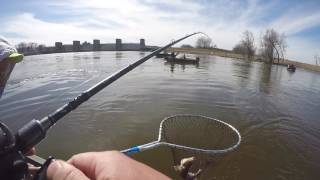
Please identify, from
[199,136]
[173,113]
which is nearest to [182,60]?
[173,113]

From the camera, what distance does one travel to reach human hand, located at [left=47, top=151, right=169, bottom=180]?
1286 mm

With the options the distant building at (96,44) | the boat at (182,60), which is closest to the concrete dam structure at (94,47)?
the distant building at (96,44)

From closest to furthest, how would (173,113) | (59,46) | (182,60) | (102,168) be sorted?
1. (102,168)
2. (173,113)
3. (182,60)
4. (59,46)

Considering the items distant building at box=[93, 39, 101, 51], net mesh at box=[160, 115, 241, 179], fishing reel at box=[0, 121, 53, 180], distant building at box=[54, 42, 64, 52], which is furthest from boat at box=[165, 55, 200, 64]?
distant building at box=[93, 39, 101, 51]

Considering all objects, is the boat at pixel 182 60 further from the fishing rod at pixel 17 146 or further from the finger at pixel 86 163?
the finger at pixel 86 163

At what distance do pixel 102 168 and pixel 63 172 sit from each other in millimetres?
246

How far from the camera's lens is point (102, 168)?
137 cm

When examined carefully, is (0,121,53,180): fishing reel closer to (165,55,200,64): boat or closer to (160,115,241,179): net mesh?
(160,115,241,179): net mesh

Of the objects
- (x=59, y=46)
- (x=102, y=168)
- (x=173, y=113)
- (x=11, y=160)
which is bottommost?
(x=173, y=113)

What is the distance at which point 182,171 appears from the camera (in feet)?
20.0

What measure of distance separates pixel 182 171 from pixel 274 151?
6763 millimetres

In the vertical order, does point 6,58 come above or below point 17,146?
above

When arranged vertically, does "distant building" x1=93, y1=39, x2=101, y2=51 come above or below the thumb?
above

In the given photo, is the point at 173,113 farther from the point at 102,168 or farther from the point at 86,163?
the point at 102,168
